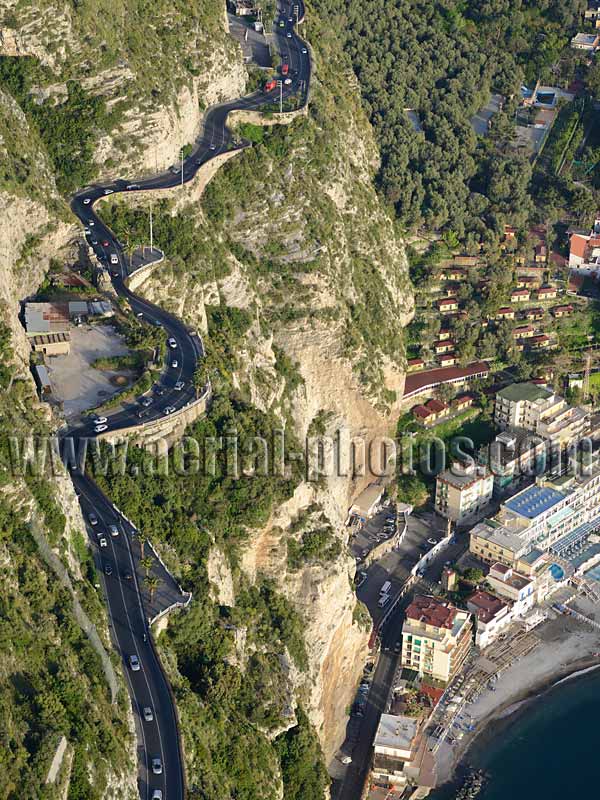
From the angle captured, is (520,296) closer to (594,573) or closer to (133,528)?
(594,573)

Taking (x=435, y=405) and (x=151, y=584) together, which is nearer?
(x=151, y=584)

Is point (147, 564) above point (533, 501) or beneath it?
above

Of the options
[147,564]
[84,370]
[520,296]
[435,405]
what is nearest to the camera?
[147,564]

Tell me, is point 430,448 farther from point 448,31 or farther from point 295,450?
point 448,31

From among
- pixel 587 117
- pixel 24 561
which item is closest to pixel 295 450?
pixel 24 561

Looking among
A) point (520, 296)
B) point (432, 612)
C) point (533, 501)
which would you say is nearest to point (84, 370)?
point (432, 612)

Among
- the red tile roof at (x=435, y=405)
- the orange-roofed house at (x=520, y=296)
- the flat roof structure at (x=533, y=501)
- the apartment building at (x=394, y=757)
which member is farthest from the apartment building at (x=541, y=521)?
the apartment building at (x=394, y=757)
